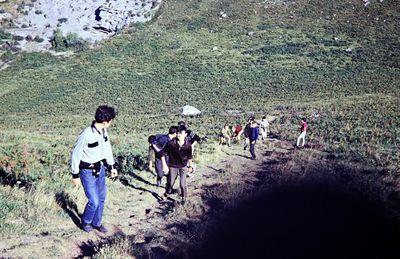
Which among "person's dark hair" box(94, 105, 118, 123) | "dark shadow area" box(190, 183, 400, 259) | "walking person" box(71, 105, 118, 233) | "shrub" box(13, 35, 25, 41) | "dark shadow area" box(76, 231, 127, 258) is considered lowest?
"dark shadow area" box(76, 231, 127, 258)

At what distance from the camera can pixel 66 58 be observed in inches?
1925

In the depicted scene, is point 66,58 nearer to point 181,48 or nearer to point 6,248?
point 181,48

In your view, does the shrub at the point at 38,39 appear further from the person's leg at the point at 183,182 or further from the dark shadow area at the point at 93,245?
the dark shadow area at the point at 93,245

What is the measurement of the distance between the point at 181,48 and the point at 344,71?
19.5 meters

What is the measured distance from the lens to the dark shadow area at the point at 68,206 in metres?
7.22

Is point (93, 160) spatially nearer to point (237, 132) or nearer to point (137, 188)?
point (137, 188)

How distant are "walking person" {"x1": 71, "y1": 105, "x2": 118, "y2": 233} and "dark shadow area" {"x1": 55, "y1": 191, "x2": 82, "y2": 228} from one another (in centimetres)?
63

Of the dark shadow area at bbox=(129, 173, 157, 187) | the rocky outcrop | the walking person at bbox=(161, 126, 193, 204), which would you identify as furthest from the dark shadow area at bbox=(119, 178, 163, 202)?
the rocky outcrop

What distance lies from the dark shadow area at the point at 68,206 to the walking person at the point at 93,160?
63cm

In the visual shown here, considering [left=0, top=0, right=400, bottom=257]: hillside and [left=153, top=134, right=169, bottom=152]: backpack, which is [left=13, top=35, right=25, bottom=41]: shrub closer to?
[left=0, top=0, right=400, bottom=257]: hillside

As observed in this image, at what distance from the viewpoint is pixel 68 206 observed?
25.2ft

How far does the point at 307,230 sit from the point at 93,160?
3439 mm

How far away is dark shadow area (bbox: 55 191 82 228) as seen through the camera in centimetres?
722

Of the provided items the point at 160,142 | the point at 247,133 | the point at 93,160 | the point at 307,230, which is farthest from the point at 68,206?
the point at 247,133
